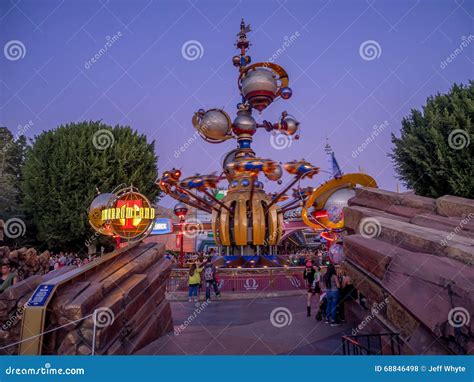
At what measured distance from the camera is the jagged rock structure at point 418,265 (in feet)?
12.2

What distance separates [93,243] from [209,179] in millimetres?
11941

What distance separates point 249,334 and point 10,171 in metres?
31.3

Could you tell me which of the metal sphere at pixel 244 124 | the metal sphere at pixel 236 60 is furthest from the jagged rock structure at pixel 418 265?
the metal sphere at pixel 236 60

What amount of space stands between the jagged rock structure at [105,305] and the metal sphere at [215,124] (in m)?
12.6

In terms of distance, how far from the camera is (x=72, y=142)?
78.8 feet

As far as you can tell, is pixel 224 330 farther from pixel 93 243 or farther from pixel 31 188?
pixel 31 188

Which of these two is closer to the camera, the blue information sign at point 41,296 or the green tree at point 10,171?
the blue information sign at point 41,296

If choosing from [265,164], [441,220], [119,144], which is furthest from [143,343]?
[119,144]

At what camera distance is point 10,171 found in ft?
98.4

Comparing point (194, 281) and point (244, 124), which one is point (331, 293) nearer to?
point (194, 281)

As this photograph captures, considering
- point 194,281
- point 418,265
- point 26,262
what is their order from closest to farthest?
point 418,265 < point 26,262 < point 194,281

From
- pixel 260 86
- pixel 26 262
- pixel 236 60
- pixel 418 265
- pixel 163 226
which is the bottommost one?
pixel 26 262

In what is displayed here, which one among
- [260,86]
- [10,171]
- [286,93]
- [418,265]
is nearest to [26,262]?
[418,265]

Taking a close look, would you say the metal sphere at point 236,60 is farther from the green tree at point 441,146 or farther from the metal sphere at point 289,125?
the green tree at point 441,146
